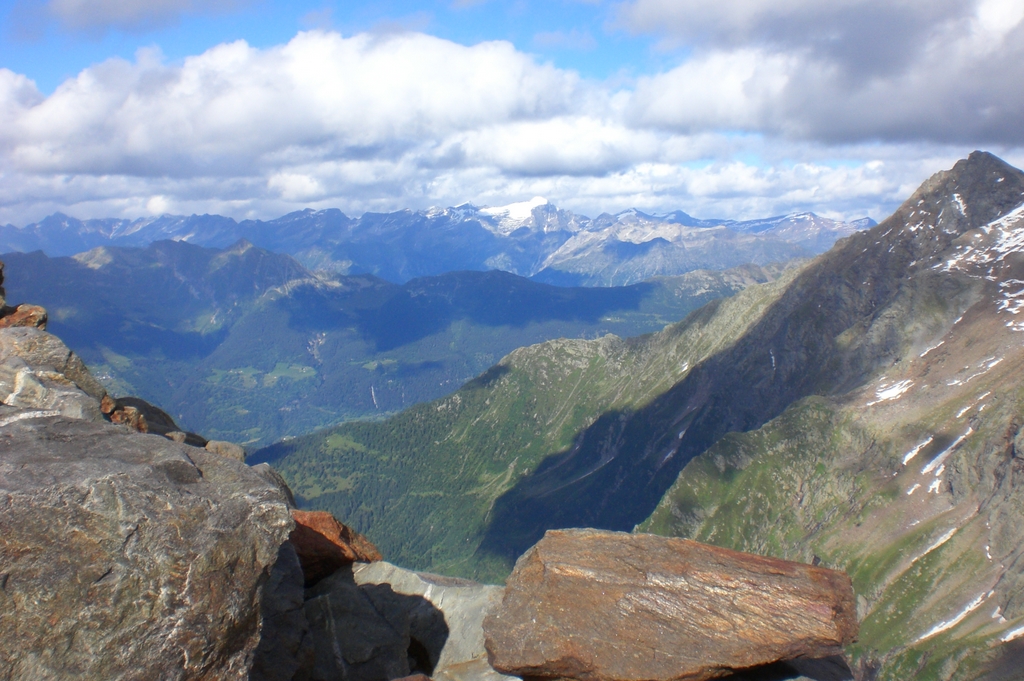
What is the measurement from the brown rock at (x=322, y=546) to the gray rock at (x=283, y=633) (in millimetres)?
2452

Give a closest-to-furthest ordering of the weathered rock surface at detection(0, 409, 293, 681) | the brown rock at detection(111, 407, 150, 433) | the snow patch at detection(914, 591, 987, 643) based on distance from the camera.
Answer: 1. the weathered rock surface at detection(0, 409, 293, 681)
2. the brown rock at detection(111, 407, 150, 433)
3. the snow patch at detection(914, 591, 987, 643)

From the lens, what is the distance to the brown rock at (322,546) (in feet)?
70.5

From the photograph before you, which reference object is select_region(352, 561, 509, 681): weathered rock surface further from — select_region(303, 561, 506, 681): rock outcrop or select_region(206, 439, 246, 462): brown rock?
select_region(206, 439, 246, 462): brown rock

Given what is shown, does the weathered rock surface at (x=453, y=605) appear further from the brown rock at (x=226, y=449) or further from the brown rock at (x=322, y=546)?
the brown rock at (x=226, y=449)

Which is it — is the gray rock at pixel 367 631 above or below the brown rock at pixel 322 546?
below

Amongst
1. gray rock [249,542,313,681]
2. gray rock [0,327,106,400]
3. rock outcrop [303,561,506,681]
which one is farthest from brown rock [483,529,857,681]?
gray rock [0,327,106,400]

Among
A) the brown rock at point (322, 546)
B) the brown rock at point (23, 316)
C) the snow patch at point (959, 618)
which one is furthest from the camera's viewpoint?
the snow patch at point (959, 618)

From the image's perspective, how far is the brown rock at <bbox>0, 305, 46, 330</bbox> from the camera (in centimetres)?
2806

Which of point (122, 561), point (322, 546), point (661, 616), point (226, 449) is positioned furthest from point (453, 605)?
point (226, 449)

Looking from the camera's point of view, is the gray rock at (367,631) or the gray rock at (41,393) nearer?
the gray rock at (367,631)

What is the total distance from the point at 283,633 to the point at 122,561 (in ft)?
20.0

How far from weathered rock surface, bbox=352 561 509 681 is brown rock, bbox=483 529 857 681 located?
297cm

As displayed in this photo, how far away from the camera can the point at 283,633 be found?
17031 mm

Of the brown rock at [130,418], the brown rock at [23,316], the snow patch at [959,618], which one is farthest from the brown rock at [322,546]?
the snow patch at [959,618]
